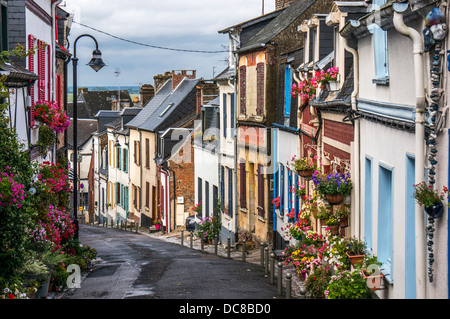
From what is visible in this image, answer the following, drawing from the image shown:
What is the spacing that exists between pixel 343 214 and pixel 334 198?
22.1 inches

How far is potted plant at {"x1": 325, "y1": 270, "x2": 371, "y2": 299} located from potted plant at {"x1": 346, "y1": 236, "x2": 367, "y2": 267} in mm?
409

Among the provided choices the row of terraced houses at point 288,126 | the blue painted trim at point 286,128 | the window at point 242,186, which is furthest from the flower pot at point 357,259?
the window at point 242,186

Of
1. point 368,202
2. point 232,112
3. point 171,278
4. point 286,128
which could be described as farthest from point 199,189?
point 368,202

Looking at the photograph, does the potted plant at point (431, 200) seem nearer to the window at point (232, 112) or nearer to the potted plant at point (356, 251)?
the potted plant at point (356, 251)

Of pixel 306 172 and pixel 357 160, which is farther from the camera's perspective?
pixel 306 172

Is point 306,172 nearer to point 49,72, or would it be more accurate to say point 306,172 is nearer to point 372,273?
point 372,273

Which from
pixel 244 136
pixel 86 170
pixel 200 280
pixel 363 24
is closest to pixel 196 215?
pixel 244 136

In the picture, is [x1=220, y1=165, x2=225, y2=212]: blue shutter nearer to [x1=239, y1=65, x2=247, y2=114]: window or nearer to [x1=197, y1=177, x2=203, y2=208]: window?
[x1=239, y1=65, x2=247, y2=114]: window

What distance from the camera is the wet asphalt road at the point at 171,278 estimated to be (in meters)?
14.1

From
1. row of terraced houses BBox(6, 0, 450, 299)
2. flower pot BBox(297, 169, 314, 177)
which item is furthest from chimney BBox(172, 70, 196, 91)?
flower pot BBox(297, 169, 314, 177)

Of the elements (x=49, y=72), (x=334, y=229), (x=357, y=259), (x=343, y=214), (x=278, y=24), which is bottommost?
(x=357, y=259)

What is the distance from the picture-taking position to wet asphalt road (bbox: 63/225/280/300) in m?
14.1

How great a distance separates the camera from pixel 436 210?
6.40 metres

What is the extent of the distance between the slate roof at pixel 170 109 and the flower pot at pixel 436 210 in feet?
103
